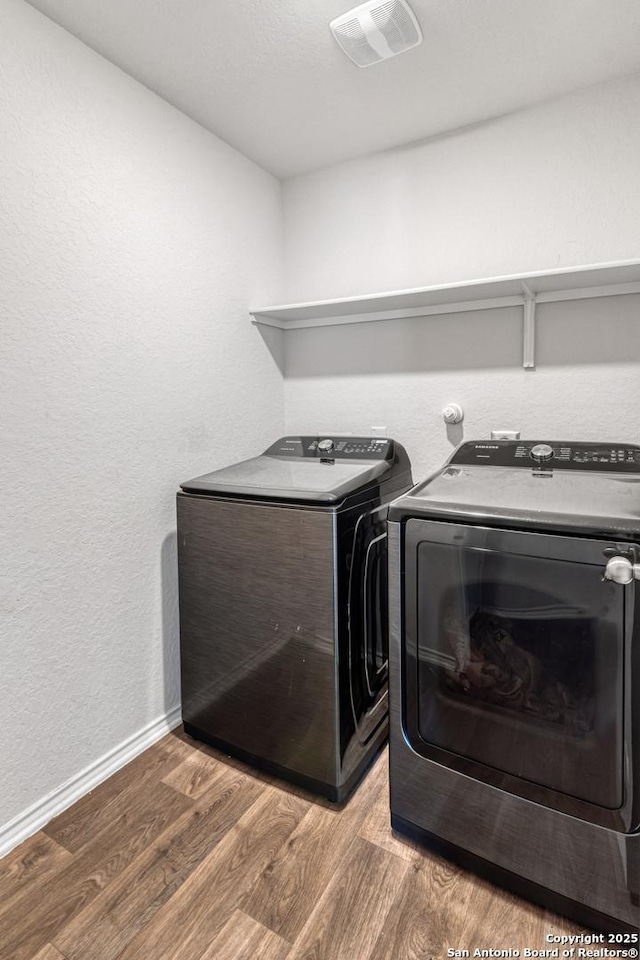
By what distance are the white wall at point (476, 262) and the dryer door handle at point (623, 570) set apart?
98cm

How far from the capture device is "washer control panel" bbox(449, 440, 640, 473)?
1674 mm

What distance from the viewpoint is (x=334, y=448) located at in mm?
2145

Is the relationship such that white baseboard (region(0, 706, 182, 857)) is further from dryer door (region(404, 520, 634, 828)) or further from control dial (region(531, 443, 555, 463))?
control dial (region(531, 443, 555, 463))

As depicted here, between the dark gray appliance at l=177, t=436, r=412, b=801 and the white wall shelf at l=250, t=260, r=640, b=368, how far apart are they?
2.34ft

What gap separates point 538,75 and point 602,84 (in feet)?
0.86

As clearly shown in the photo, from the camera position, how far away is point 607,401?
1.85 m

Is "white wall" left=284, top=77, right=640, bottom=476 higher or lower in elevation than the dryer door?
higher

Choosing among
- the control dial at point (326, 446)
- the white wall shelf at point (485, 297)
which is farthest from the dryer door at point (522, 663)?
the white wall shelf at point (485, 297)

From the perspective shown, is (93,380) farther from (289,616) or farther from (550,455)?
(550,455)

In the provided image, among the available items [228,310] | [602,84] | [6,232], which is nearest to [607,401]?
[602,84]

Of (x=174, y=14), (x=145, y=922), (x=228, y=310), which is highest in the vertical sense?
(x=174, y=14)

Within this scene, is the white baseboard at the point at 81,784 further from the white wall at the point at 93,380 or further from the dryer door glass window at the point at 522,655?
the dryer door glass window at the point at 522,655

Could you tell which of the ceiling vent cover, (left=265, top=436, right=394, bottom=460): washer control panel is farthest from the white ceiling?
(left=265, top=436, right=394, bottom=460): washer control panel

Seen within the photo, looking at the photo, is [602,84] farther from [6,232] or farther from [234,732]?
[234,732]
